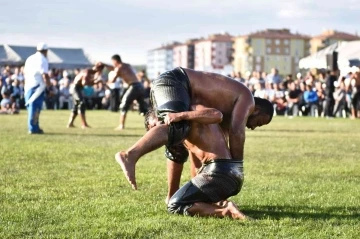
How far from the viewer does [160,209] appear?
655 centimetres

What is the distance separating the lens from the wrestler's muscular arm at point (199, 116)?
6.04 m

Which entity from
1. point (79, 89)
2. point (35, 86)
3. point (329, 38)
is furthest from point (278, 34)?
point (35, 86)

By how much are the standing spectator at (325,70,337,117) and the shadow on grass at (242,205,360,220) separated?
22602 millimetres

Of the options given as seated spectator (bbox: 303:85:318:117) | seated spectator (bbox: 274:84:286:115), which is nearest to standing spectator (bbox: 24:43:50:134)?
seated spectator (bbox: 303:85:318:117)

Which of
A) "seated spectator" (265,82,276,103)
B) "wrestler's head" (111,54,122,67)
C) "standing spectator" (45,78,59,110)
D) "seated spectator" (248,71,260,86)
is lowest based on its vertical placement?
"standing spectator" (45,78,59,110)

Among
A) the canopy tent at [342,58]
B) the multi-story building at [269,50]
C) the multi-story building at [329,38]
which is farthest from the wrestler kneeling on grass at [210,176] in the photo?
the multi-story building at [329,38]

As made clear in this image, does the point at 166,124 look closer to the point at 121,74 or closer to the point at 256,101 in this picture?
the point at 256,101

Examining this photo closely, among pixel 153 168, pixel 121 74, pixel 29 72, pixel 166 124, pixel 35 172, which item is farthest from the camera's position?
pixel 121 74

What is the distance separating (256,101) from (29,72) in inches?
423

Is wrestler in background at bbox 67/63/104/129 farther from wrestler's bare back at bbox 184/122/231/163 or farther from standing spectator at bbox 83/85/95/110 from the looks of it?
standing spectator at bbox 83/85/95/110

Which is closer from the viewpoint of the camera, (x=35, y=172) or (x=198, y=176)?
(x=198, y=176)

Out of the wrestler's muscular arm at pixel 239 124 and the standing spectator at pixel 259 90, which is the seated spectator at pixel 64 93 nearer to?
the standing spectator at pixel 259 90

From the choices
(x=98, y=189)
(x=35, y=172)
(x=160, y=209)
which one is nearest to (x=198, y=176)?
(x=160, y=209)

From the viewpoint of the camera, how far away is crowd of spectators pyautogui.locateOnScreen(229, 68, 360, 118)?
95.5 ft
